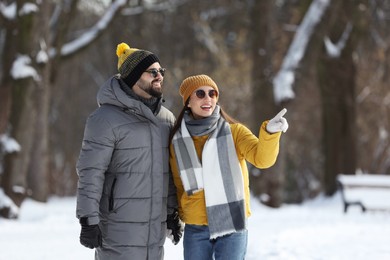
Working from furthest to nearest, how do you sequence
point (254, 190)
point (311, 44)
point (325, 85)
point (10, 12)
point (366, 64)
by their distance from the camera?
1. point (366, 64)
2. point (325, 85)
3. point (254, 190)
4. point (311, 44)
5. point (10, 12)

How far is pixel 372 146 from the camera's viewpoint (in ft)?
95.0

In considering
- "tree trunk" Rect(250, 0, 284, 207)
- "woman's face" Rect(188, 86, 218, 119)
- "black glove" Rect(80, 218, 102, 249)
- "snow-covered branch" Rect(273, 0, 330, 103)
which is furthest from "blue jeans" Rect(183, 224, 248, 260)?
"tree trunk" Rect(250, 0, 284, 207)

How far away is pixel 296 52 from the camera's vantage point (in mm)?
13758

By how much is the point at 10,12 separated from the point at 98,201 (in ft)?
28.0

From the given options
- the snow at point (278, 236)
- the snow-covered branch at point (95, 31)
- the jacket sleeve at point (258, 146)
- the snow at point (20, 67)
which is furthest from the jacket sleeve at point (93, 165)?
the snow-covered branch at point (95, 31)

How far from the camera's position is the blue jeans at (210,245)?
14.7ft

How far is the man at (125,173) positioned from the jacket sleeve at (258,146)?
0.46 meters

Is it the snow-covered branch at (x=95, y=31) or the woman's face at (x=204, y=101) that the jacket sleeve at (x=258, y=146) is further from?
the snow-covered branch at (x=95, y=31)

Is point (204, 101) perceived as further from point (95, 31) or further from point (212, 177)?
point (95, 31)

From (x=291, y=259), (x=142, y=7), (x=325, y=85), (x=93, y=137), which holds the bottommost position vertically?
(x=291, y=259)

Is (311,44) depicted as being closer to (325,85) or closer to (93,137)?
(325,85)

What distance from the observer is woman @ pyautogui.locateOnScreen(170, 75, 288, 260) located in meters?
4.45

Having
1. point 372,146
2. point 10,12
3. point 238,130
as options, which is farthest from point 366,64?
point 238,130

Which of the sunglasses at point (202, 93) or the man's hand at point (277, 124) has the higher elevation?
the sunglasses at point (202, 93)
